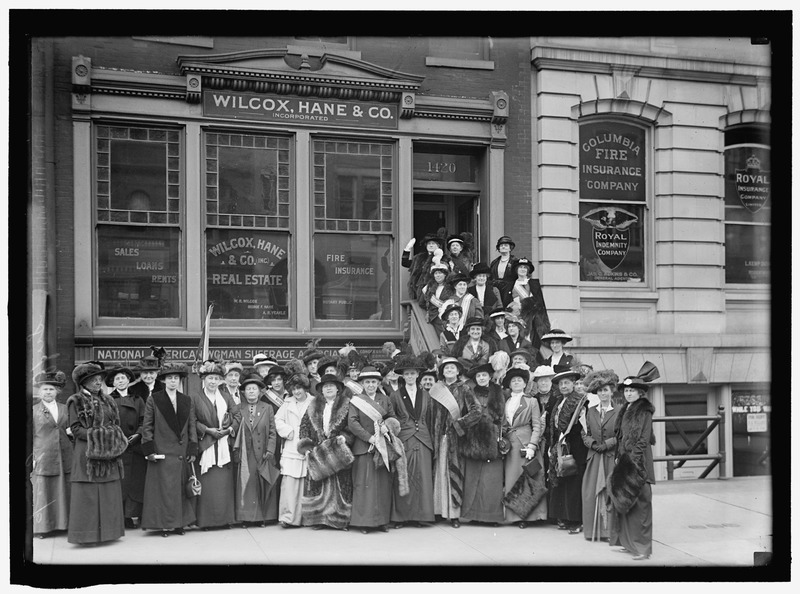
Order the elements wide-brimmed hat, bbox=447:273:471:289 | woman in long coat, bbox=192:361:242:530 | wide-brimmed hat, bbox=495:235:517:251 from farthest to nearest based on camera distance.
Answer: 1. wide-brimmed hat, bbox=495:235:517:251
2. wide-brimmed hat, bbox=447:273:471:289
3. woman in long coat, bbox=192:361:242:530

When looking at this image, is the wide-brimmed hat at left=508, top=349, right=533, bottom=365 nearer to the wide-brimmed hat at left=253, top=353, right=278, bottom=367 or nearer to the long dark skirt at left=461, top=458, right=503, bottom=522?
the long dark skirt at left=461, top=458, right=503, bottom=522

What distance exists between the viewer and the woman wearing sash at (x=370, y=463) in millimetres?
9102

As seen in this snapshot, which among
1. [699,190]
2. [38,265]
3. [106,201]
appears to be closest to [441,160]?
[699,190]

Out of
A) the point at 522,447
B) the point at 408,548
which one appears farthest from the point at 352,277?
the point at 408,548

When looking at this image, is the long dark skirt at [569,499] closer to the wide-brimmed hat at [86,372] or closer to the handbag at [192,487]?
the handbag at [192,487]

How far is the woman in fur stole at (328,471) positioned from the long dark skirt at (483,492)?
1317mm

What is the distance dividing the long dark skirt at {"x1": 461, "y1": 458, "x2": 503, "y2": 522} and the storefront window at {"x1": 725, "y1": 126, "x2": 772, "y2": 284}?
18.0 feet

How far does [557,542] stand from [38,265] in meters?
6.75

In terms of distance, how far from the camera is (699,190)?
1252 cm

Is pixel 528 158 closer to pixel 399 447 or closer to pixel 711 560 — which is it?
pixel 399 447

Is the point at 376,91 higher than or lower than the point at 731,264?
higher

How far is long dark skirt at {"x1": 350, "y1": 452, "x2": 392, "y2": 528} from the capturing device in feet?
29.8

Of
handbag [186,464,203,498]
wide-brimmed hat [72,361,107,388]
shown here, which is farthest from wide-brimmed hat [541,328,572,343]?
wide-brimmed hat [72,361,107,388]

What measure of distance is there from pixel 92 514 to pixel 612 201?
827 centimetres
